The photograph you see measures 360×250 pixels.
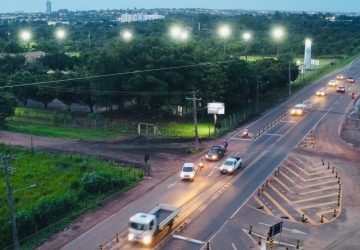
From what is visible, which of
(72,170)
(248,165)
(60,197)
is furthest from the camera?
(248,165)

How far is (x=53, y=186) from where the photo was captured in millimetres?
43125

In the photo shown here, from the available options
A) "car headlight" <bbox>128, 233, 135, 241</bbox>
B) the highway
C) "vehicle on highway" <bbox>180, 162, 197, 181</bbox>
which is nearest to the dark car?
the highway

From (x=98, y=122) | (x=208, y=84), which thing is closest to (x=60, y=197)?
(x=98, y=122)

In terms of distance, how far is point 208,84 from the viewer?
74.2 meters

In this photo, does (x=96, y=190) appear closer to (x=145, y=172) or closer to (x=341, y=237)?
(x=145, y=172)

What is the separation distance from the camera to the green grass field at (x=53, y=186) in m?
34.4

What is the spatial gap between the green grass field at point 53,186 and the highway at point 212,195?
300 centimetres

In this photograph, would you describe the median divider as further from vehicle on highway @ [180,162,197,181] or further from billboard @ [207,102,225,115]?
vehicle on highway @ [180,162,197,181]

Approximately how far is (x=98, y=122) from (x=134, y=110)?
8.82m

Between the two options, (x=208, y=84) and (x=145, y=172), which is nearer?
(x=145, y=172)

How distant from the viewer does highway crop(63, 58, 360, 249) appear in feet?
109

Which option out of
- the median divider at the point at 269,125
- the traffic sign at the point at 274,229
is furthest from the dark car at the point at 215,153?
the traffic sign at the point at 274,229

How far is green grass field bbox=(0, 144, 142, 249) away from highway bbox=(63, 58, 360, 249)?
300 cm

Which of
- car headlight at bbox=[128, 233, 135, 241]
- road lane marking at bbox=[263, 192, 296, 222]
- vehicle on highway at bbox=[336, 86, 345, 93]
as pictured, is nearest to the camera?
car headlight at bbox=[128, 233, 135, 241]
